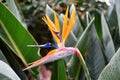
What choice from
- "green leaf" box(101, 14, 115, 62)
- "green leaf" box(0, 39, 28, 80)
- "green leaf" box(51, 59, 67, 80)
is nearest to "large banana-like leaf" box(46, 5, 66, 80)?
"green leaf" box(51, 59, 67, 80)

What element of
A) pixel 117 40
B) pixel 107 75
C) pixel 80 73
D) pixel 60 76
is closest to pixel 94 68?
pixel 80 73

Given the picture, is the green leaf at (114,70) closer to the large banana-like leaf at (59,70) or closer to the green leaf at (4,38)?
the large banana-like leaf at (59,70)

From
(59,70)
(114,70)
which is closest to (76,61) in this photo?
(59,70)

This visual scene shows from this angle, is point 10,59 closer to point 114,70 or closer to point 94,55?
point 94,55

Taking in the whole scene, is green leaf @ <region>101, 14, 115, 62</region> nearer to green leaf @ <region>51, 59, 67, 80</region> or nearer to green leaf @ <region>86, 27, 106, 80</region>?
green leaf @ <region>86, 27, 106, 80</region>

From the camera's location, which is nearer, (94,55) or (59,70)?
(59,70)

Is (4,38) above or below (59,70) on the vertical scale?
above

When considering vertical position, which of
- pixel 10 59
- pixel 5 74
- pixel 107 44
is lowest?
pixel 107 44
